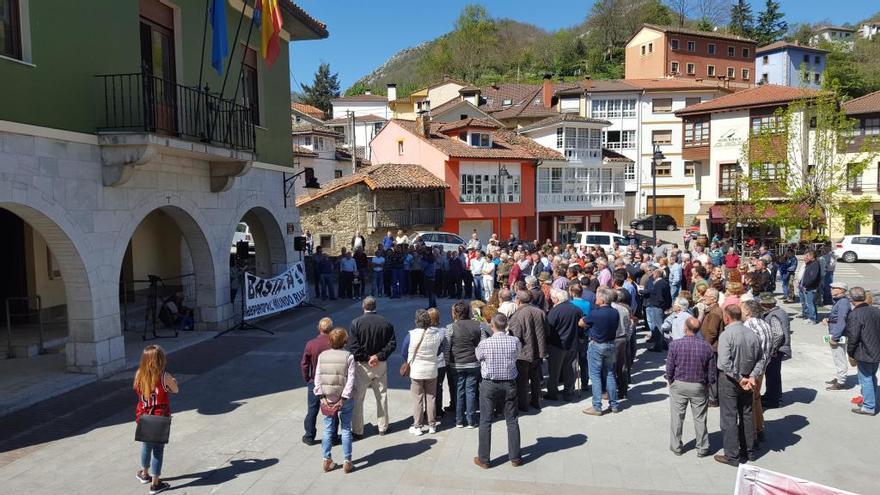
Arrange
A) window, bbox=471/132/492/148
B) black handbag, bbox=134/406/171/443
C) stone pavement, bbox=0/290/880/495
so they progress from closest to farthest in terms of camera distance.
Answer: black handbag, bbox=134/406/171/443 < stone pavement, bbox=0/290/880/495 < window, bbox=471/132/492/148

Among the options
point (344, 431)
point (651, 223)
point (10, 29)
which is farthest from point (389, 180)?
point (344, 431)

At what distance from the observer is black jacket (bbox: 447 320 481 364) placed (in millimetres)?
8031

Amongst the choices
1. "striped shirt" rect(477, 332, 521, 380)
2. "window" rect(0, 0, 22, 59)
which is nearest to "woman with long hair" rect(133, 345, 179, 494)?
"striped shirt" rect(477, 332, 521, 380)

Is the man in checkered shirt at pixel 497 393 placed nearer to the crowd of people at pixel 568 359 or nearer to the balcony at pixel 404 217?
the crowd of people at pixel 568 359

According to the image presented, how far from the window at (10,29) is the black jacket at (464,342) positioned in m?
7.76

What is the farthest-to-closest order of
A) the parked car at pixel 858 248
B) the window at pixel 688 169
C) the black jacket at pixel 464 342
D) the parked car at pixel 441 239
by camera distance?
the window at pixel 688 169, the parked car at pixel 858 248, the parked car at pixel 441 239, the black jacket at pixel 464 342

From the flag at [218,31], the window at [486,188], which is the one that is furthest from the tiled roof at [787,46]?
the flag at [218,31]

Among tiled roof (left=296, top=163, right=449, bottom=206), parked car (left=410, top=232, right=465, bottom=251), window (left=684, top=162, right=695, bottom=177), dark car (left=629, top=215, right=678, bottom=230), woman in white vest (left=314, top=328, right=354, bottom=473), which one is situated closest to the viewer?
woman in white vest (left=314, top=328, right=354, bottom=473)

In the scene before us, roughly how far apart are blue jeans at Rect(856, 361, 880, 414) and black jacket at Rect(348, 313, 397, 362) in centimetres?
668

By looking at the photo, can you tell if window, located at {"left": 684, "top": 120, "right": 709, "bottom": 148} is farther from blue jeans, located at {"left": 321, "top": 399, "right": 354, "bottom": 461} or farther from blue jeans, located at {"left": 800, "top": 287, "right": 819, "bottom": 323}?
blue jeans, located at {"left": 321, "top": 399, "right": 354, "bottom": 461}

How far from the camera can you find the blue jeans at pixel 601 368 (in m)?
8.77

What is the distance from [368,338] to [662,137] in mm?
45738

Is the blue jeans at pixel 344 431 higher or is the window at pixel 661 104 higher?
the window at pixel 661 104

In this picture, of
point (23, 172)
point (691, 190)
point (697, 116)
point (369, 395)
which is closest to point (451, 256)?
point (369, 395)
